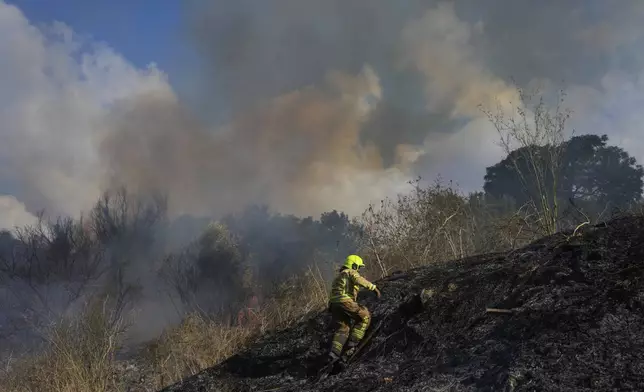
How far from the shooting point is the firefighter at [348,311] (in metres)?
9.48

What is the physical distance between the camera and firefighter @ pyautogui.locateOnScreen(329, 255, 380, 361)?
31.1 ft

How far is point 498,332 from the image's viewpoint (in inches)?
292

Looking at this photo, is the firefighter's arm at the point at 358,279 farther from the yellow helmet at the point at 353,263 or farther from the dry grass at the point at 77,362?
the dry grass at the point at 77,362

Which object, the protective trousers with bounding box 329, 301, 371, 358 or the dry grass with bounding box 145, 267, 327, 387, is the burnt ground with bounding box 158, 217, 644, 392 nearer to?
the protective trousers with bounding box 329, 301, 371, 358

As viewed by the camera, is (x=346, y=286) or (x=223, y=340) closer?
(x=346, y=286)

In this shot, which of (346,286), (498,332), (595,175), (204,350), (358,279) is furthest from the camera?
(595,175)

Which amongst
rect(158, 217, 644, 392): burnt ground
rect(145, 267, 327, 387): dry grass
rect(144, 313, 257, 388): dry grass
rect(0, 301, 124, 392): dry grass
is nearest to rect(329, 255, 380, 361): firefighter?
rect(158, 217, 644, 392): burnt ground

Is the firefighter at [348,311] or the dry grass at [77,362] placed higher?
the dry grass at [77,362]

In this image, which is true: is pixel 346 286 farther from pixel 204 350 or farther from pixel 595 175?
pixel 595 175

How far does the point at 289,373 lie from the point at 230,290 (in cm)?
3781

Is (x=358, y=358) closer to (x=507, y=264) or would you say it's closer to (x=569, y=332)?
(x=507, y=264)

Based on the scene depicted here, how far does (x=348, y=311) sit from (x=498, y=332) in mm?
2881

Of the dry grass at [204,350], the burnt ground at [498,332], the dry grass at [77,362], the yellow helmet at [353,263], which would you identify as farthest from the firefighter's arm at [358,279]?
the dry grass at [77,362]

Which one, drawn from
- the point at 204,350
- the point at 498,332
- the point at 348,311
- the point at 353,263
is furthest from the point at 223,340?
the point at 498,332
